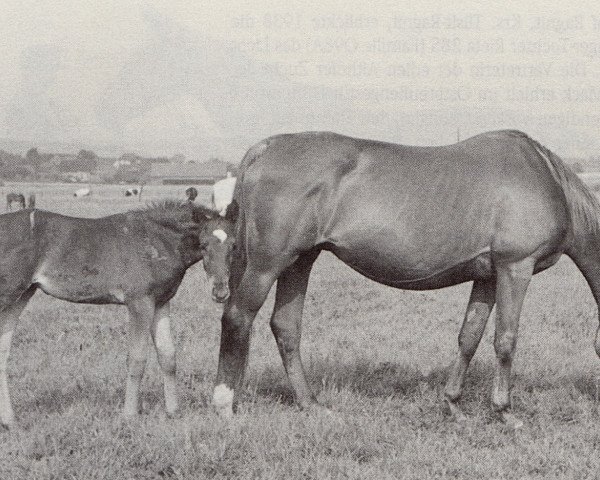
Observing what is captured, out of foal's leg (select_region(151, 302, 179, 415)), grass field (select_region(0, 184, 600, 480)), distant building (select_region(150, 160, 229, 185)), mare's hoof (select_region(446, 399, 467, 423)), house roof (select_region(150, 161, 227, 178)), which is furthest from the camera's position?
house roof (select_region(150, 161, 227, 178))

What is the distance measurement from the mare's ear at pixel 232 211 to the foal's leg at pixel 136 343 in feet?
2.93

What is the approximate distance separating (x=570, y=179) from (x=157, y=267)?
3704 mm

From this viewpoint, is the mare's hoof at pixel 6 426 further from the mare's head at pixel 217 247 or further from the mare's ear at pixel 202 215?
the mare's ear at pixel 202 215

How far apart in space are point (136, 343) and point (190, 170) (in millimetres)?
85303

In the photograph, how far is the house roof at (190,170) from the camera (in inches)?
3467

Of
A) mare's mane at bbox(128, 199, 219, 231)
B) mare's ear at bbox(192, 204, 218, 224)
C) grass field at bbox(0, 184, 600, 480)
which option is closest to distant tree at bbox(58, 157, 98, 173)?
grass field at bbox(0, 184, 600, 480)

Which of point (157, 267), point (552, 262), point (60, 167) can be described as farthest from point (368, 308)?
point (60, 167)

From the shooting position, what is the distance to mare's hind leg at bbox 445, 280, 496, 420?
6570mm

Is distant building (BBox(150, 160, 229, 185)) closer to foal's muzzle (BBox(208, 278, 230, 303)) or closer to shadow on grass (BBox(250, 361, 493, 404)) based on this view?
shadow on grass (BBox(250, 361, 493, 404))

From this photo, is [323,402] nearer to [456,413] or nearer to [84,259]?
[456,413]

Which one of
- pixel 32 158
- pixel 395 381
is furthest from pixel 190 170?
pixel 395 381

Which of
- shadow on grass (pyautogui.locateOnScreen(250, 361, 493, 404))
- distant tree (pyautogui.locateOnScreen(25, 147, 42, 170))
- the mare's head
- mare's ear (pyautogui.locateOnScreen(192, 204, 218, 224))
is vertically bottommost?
distant tree (pyautogui.locateOnScreen(25, 147, 42, 170))

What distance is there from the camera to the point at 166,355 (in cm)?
600

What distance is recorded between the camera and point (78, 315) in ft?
34.8
